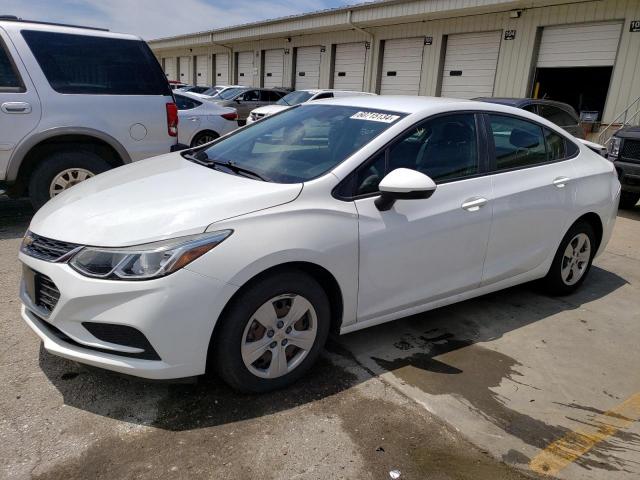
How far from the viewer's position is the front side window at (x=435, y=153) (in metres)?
3.07

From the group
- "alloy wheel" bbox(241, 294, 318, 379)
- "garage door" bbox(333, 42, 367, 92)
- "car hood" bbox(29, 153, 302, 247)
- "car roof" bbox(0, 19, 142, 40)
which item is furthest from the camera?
"garage door" bbox(333, 42, 367, 92)

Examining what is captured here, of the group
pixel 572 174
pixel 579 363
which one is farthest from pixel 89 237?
pixel 572 174

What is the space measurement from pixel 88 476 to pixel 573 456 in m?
2.24

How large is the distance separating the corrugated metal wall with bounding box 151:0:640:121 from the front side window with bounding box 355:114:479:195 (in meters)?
11.8

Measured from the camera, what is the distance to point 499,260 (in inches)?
146

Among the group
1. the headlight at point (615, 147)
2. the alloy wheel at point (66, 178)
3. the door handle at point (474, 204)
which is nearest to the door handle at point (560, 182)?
the door handle at point (474, 204)

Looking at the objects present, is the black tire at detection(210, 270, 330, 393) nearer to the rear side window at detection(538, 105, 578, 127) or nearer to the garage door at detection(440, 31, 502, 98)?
the rear side window at detection(538, 105, 578, 127)

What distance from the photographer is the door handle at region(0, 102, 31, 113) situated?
5.06m

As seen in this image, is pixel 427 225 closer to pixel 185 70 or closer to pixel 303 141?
pixel 303 141

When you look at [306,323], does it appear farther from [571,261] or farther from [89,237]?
[571,261]

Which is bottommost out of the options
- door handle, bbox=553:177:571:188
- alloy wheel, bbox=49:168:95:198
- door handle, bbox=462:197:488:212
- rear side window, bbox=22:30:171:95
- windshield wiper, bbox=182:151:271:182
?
alloy wheel, bbox=49:168:95:198

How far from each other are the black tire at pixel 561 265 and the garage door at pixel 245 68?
26257 mm

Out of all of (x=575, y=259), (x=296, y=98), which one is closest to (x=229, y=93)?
(x=296, y=98)

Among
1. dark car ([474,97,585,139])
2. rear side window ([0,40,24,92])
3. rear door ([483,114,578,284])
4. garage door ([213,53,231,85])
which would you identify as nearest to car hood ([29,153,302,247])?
rear door ([483,114,578,284])
